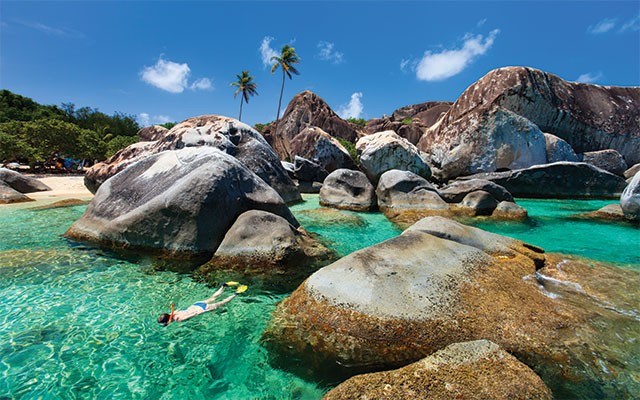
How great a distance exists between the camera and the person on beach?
3.74m

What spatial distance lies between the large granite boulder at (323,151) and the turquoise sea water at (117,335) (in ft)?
63.4

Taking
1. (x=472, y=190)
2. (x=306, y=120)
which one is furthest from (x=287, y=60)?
(x=472, y=190)

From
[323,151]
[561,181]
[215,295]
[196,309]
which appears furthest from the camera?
[323,151]

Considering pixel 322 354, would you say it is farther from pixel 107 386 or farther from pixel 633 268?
pixel 633 268

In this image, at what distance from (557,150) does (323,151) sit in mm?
18436

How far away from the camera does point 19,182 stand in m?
16.1

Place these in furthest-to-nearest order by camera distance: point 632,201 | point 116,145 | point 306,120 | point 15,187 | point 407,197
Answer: point 306,120
point 116,145
point 15,187
point 407,197
point 632,201

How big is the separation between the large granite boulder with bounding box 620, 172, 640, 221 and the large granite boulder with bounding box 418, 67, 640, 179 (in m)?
11.5

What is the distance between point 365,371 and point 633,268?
7.11 meters

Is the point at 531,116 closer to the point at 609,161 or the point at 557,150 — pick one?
the point at 557,150

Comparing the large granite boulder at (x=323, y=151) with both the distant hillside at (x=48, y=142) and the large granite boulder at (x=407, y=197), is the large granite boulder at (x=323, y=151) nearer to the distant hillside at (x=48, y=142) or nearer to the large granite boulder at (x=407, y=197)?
the large granite boulder at (x=407, y=197)

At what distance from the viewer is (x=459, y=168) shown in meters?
23.3

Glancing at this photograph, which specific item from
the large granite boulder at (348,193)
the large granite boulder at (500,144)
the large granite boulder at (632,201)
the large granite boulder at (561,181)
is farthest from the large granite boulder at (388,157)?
the large granite boulder at (632,201)

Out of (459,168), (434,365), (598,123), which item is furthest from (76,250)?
(598,123)
